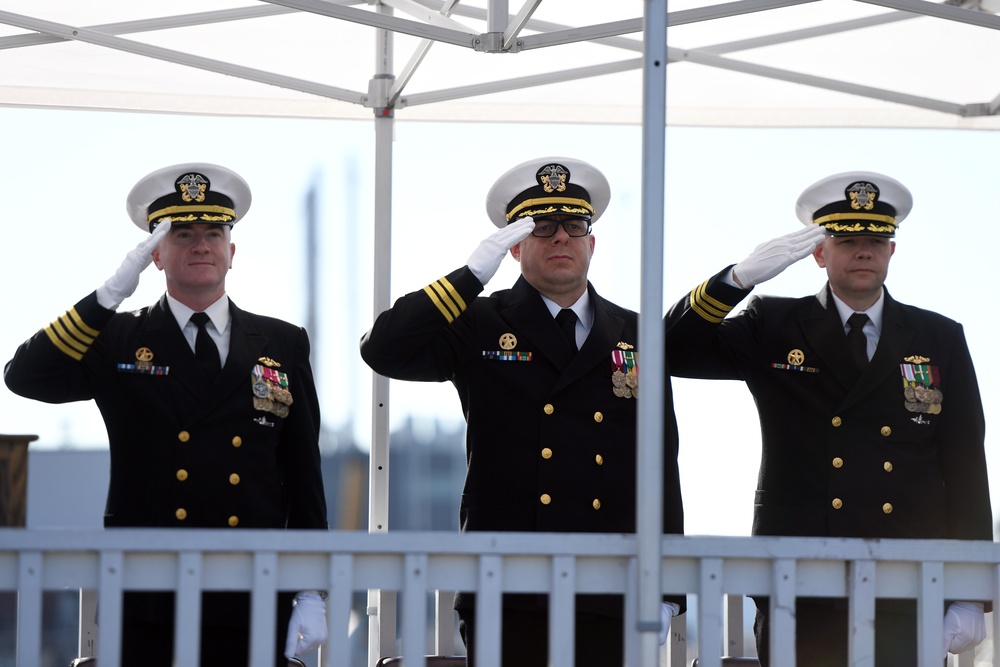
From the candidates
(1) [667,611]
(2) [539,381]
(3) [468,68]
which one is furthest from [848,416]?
(3) [468,68]

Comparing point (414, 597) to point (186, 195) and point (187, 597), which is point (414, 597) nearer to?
point (187, 597)

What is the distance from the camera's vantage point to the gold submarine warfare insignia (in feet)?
11.8

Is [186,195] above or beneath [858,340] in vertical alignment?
above

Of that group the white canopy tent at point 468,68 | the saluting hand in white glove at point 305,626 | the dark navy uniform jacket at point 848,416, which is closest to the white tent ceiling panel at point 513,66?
the white canopy tent at point 468,68

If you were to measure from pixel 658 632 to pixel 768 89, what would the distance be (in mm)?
3156

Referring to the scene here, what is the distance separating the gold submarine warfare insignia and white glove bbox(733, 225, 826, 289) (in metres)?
0.65

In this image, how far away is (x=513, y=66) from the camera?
16.4ft

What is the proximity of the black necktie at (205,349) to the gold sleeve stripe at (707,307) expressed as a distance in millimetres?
1368

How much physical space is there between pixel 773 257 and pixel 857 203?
47 centimetres

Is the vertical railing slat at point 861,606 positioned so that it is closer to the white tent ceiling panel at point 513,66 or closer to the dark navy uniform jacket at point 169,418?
the dark navy uniform jacket at point 169,418

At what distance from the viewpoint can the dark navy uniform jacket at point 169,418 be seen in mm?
3312

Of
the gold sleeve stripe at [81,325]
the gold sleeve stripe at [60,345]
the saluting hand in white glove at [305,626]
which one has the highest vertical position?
the gold sleeve stripe at [81,325]

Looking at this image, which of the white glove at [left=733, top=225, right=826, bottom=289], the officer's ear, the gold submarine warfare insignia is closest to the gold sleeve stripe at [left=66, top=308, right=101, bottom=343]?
the gold submarine warfare insignia

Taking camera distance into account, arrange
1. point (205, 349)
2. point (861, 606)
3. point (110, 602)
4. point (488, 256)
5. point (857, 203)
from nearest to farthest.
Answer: point (110, 602) < point (861, 606) < point (488, 256) < point (205, 349) < point (857, 203)
